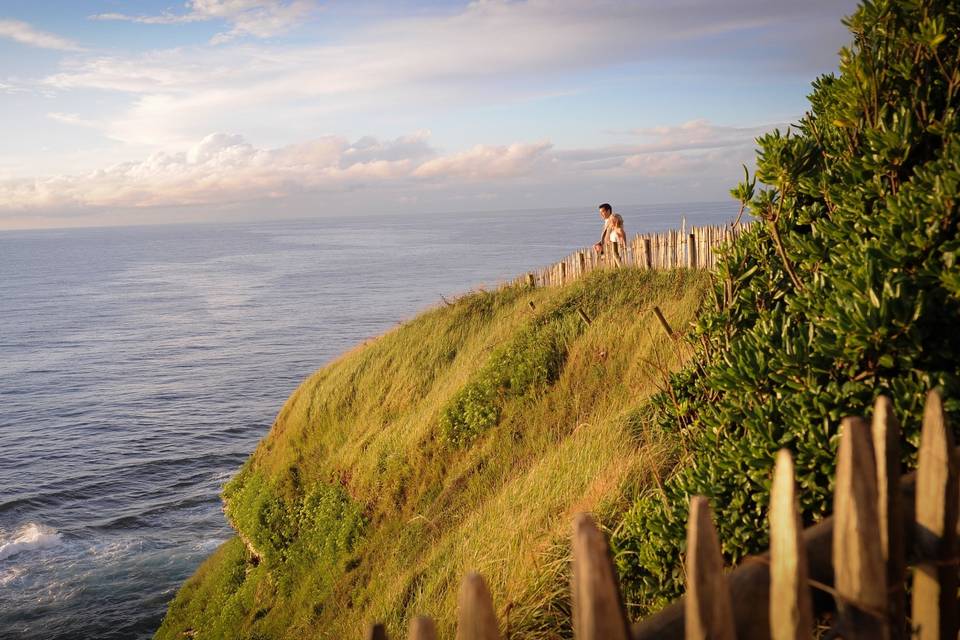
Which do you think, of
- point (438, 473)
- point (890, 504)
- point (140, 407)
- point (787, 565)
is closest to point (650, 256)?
point (438, 473)

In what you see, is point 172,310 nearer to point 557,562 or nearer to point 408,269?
point 408,269

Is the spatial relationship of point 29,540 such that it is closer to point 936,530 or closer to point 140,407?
point 140,407

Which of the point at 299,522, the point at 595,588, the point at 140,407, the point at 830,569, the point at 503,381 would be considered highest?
the point at 595,588

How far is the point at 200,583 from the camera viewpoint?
17.5m

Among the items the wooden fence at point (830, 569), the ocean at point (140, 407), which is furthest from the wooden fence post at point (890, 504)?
the ocean at point (140, 407)

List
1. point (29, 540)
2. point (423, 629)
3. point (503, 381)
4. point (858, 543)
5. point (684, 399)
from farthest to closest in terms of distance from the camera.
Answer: point (29, 540) < point (503, 381) < point (684, 399) < point (858, 543) < point (423, 629)

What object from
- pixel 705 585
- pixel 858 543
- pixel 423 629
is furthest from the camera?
pixel 858 543

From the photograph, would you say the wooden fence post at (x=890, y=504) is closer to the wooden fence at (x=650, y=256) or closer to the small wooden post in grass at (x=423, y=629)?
the small wooden post in grass at (x=423, y=629)

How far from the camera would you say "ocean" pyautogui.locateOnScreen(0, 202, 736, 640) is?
69.3ft

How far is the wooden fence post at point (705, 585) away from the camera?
1.73 m

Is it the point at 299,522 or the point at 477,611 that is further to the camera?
the point at 299,522

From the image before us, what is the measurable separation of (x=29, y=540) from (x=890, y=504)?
28126 millimetres

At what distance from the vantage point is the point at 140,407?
134ft

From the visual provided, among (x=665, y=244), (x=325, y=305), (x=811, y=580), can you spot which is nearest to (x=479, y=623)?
(x=811, y=580)
